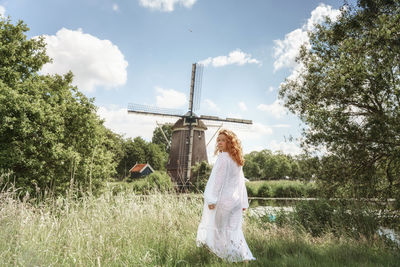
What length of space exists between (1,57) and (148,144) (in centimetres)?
3808

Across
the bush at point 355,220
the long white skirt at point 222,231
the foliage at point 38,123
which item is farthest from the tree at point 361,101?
the foliage at point 38,123

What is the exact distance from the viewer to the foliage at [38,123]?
33.3ft

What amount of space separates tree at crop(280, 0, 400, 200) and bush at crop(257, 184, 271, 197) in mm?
20420

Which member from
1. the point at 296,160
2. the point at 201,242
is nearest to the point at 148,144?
the point at 296,160

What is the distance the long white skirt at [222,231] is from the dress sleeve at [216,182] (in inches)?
6.1

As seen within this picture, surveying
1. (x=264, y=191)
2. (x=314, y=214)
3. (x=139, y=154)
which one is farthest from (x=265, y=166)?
(x=314, y=214)

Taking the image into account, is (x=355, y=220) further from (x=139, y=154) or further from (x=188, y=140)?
(x=139, y=154)

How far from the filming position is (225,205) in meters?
3.88

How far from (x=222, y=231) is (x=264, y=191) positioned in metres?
24.7

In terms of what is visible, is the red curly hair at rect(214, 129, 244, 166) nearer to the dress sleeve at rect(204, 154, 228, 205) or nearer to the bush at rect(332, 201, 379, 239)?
the dress sleeve at rect(204, 154, 228, 205)

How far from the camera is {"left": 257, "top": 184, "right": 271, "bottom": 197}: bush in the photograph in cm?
2722

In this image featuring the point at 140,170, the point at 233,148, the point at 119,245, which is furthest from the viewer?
the point at 140,170

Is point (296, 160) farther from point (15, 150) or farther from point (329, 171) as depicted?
point (15, 150)

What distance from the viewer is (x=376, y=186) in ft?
23.0
